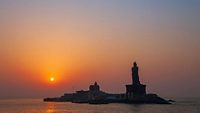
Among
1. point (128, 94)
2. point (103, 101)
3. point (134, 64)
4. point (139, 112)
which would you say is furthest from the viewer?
point (103, 101)

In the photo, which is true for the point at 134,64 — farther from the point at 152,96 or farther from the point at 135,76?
the point at 152,96

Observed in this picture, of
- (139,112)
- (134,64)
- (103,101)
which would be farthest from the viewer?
(103,101)

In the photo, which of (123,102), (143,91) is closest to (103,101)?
(123,102)

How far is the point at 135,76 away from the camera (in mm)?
162375

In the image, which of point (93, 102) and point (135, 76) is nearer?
point (135, 76)

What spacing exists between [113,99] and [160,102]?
1163 inches

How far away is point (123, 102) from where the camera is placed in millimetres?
176750

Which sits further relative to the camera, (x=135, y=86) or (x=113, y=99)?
(x=113, y=99)

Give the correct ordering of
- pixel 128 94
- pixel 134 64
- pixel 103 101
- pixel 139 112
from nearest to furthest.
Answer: pixel 139 112 → pixel 134 64 → pixel 128 94 → pixel 103 101

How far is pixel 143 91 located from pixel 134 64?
42.4 ft

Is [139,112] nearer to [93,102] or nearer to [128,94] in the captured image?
[128,94]

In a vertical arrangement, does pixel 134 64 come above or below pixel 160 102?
above

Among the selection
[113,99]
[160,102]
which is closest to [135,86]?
[160,102]

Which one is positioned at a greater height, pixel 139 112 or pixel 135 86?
pixel 135 86
